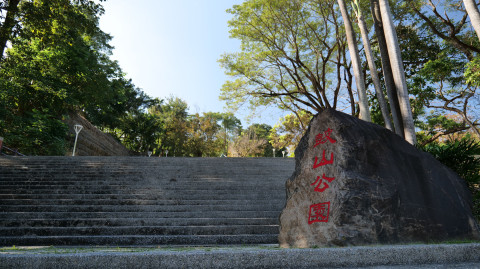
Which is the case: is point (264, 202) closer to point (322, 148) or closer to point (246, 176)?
point (246, 176)

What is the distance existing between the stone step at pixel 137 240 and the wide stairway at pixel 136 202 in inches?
0.6

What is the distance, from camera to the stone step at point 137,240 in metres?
4.32

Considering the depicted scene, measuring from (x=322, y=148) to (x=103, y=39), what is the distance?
74.7 feet

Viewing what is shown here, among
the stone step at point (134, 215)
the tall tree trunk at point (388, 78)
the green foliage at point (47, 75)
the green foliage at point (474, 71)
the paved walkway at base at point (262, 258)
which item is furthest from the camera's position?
the green foliage at point (47, 75)

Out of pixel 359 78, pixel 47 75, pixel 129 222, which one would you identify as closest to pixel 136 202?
pixel 129 222

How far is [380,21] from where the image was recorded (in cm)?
863

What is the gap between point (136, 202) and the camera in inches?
233

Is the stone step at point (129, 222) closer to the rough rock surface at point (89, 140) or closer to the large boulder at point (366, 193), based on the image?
the large boulder at point (366, 193)

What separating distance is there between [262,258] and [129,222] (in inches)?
132

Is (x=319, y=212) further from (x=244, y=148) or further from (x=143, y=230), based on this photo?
(x=244, y=148)

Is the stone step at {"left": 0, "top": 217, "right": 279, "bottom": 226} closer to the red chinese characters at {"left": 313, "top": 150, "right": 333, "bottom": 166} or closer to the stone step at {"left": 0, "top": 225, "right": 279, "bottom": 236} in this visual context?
the stone step at {"left": 0, "top": 225, "right": 279, "bottom": 236}

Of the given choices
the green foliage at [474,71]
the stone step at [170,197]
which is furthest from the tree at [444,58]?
the stone step at [170,197]

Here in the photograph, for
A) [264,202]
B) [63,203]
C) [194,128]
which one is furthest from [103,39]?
[264,202]

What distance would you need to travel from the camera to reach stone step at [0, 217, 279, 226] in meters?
4.87
